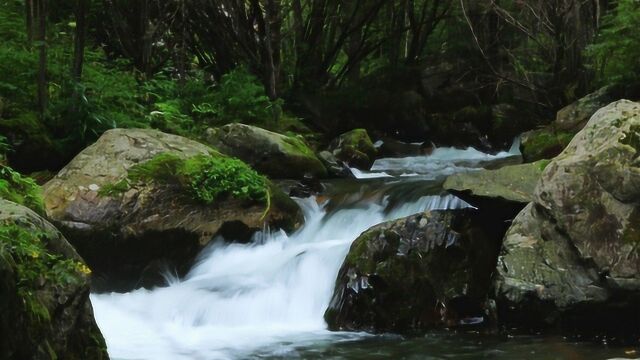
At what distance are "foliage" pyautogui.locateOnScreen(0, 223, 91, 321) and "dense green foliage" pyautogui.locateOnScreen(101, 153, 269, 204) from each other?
13.8 ft

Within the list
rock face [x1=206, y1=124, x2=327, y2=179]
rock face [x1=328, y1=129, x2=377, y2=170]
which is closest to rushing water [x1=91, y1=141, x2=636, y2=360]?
rock face [x1=206, y1=124, x2=327, y2=179]

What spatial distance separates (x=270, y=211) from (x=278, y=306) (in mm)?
1847

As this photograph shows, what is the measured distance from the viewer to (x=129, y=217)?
8.48 metres

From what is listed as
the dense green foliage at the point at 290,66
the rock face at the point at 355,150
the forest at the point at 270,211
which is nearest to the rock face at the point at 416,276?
the forest at the point at 270,211

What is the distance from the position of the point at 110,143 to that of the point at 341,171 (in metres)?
4.38

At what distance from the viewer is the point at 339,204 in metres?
10.2

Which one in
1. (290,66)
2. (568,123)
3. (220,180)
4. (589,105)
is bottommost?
(220,180)

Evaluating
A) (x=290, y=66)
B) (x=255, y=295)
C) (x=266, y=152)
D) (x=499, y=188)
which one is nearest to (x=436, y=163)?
(x=266, y=152)

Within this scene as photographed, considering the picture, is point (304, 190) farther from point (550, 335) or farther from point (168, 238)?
point (550, 335)

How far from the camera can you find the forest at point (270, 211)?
6.61 meters

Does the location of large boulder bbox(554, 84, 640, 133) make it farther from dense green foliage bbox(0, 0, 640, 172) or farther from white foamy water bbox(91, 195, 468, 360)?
white foamy water bbox(91, 195, 468, 360)

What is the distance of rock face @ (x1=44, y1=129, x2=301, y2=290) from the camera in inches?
328

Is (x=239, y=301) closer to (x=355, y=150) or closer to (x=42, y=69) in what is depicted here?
(x=42, y=69)

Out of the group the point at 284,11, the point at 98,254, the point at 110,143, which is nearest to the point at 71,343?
the point at 98,254
